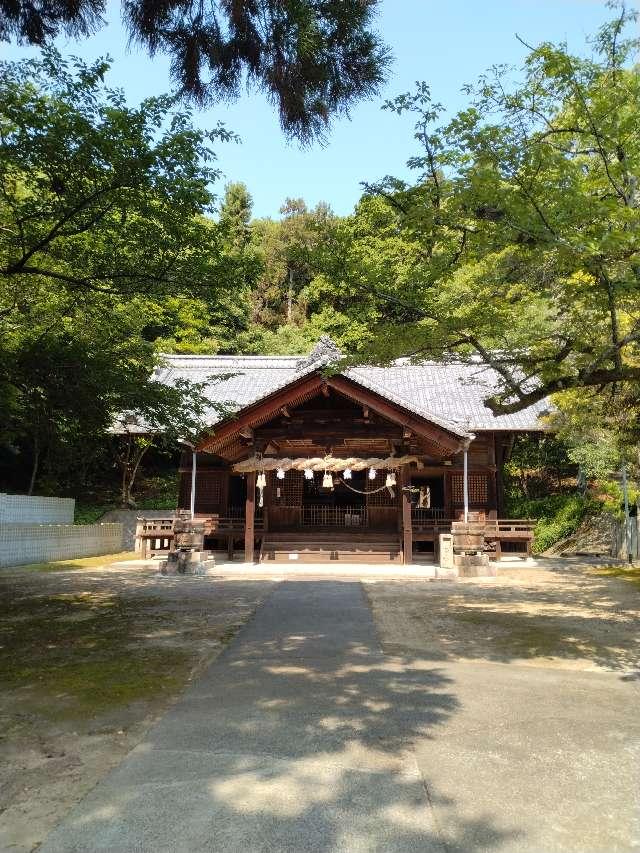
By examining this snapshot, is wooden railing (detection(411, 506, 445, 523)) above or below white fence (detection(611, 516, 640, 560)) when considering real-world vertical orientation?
above

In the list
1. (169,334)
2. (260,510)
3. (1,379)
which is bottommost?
(260,510)

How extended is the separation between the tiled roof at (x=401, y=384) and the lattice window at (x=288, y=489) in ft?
8.97

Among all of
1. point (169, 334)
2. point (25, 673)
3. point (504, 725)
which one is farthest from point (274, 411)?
point (169, 334)

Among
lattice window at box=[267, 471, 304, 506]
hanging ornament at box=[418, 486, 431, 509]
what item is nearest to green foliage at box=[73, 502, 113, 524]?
lattice window at box=[267, 471, 304, 506]

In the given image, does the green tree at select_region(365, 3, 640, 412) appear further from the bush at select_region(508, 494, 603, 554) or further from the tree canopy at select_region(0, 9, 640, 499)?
the bush at select_region(508, 494, 603, 554)

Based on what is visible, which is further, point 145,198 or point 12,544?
point 12,544

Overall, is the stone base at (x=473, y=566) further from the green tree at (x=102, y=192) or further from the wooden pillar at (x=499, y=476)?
the green tree at (x=102, y=192)

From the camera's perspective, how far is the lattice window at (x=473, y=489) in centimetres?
1831

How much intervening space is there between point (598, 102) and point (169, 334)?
2747 centimetres

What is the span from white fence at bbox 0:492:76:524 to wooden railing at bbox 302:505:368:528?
26.0 ft

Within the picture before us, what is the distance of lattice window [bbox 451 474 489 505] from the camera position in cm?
1831

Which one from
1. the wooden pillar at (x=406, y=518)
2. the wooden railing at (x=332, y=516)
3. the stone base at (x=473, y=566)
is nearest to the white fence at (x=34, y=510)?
the wooden railing at (x=332, y=516)

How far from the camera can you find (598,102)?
5824 millimetres

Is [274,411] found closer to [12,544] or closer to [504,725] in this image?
[12,544]
